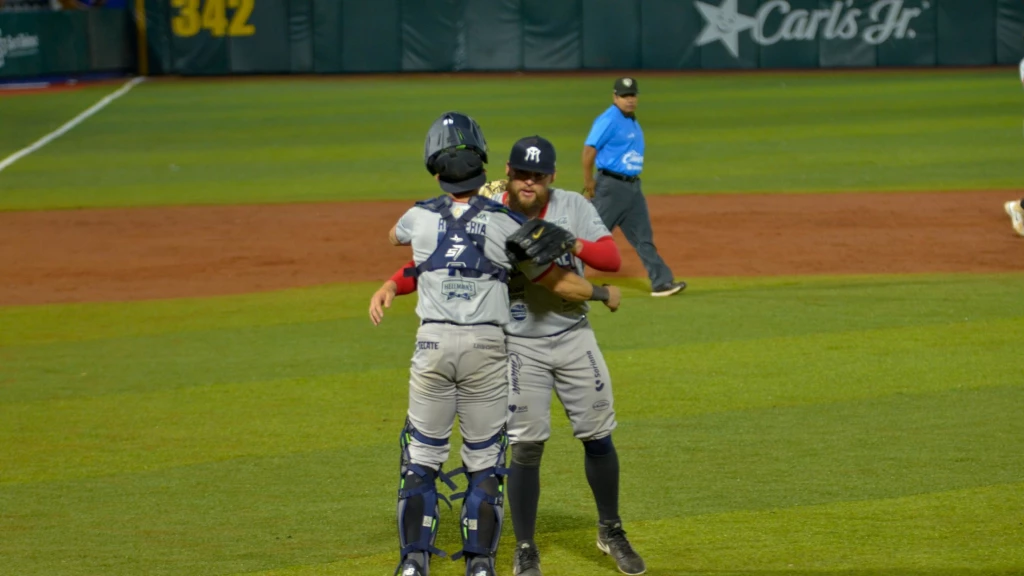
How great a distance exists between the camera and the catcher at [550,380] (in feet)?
19.8

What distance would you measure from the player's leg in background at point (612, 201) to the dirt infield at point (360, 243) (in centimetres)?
195

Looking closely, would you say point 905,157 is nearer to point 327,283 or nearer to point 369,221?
point 369,221

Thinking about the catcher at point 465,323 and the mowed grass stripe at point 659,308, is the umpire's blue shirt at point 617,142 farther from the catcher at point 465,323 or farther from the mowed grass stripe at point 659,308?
the catcher at point 465,323

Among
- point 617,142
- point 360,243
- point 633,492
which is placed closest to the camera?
point 633,492

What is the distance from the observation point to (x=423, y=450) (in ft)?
19.0

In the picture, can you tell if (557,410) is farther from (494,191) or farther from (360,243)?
(360,243)

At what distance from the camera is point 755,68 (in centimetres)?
3853

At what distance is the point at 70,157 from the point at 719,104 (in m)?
15.1

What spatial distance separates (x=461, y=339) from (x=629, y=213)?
24.0ft

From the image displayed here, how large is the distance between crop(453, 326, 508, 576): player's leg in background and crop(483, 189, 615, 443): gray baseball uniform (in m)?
0.26

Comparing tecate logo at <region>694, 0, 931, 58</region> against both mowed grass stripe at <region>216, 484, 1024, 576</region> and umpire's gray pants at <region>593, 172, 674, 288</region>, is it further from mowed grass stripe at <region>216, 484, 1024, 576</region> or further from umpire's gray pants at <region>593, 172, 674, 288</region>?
mowed grass stripe at <region>216, 484, 1024, 576</region>

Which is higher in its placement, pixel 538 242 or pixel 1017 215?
pixel 538 242

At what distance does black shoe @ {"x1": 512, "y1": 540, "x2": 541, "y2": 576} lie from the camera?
602 centimetres

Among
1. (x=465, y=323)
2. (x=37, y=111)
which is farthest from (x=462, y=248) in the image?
(x=37, y=111)
